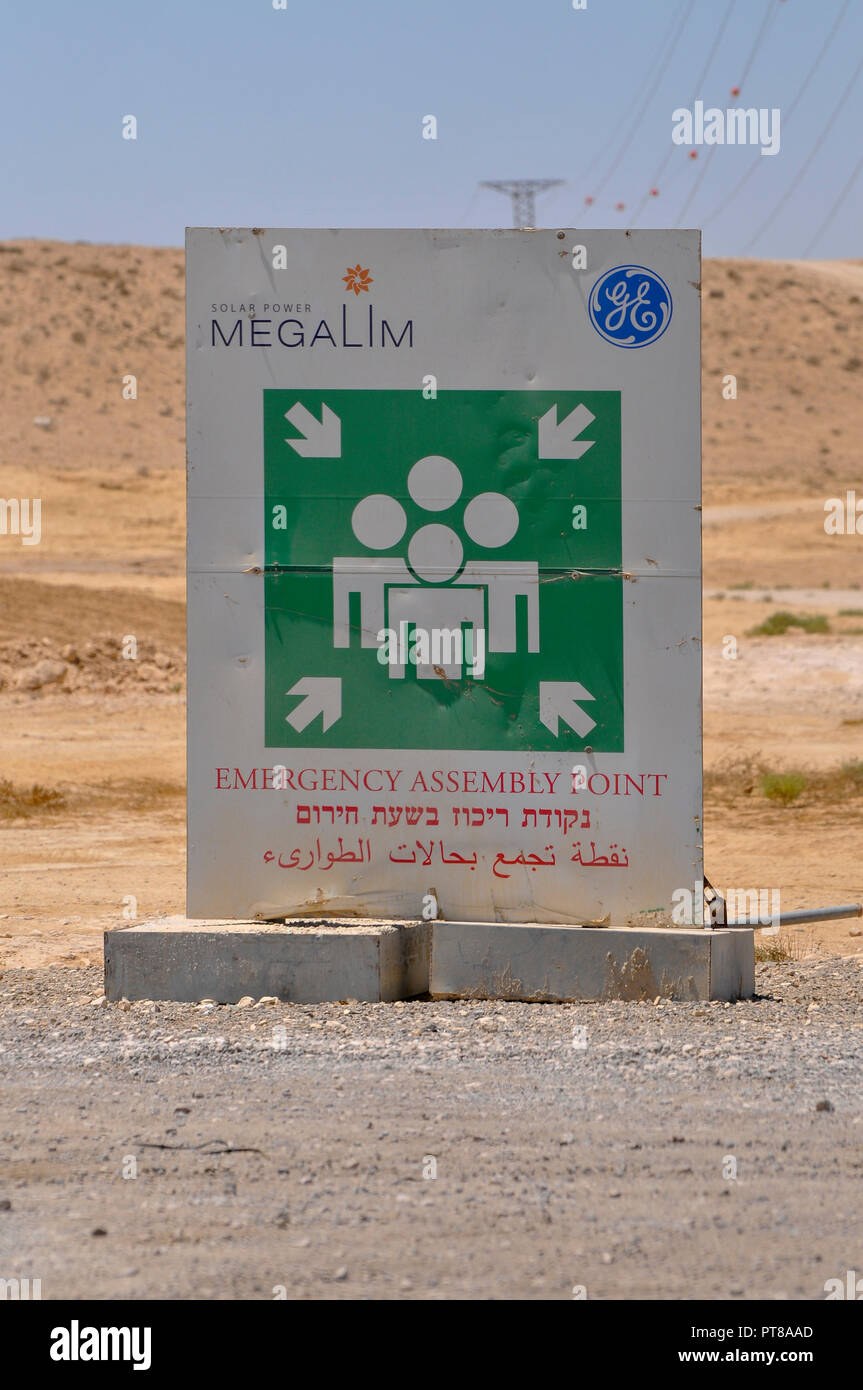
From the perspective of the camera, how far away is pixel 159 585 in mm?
33938

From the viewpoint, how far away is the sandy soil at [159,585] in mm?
12281

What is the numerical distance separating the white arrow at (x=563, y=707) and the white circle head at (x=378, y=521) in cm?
92

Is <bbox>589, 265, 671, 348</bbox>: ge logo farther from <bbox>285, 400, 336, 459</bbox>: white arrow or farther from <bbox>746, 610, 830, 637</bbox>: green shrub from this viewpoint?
<bbox>746, 610, 830, 637</bbox>: green shrub

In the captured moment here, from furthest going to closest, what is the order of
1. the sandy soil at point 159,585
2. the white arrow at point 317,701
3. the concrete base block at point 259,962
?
1. the sandy soil at point 159,585
2. the white arrow at point 317,701
3. the concrete base block at point 259,962

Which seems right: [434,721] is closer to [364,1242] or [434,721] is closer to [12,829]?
[364,1242]

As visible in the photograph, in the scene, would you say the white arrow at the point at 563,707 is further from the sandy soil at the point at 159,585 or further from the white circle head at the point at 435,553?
the sandy soil at the point at 159,585

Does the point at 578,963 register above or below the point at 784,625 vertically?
below

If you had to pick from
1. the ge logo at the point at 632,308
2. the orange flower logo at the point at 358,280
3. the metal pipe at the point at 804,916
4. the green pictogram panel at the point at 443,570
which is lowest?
the metal pipe at the point at 804,916

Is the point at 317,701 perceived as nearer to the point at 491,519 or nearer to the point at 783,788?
the point at 491,519

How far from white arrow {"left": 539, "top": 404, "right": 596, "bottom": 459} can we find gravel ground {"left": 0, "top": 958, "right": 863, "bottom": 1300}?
92.6 inches

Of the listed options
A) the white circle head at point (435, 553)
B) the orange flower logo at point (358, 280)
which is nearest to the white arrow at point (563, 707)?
the white circle head at point (435, 553)

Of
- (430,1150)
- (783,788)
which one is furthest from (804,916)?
(783,788)

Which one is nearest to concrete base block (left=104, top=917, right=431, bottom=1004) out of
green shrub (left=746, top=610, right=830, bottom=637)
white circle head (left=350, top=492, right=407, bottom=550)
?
white circle head (left=350, top=492, right=407, bottom=550)

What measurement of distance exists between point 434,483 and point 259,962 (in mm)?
2185
